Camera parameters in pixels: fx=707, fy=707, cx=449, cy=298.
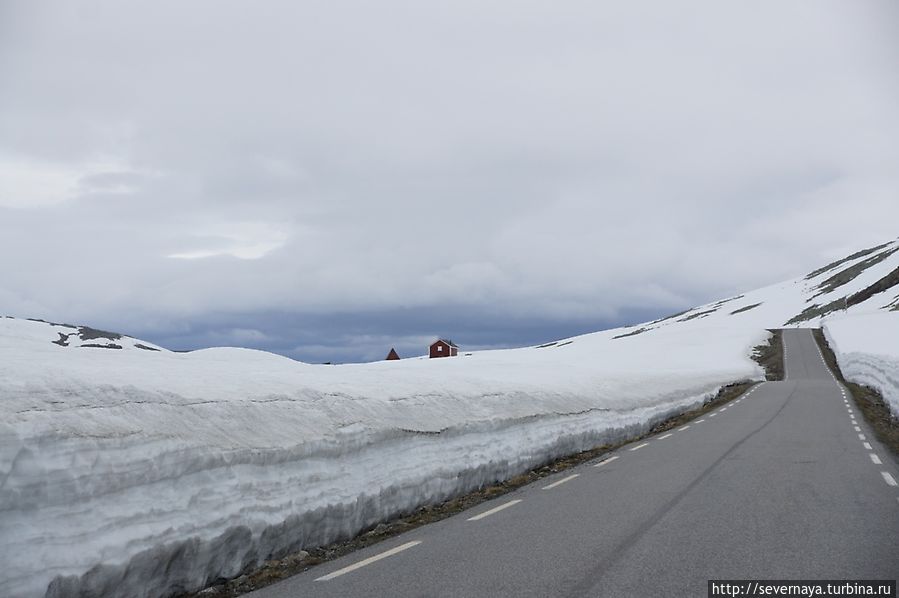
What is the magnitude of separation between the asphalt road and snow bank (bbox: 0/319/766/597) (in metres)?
0.71

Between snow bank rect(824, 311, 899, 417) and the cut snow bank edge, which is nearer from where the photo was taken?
the cut snow bank edge

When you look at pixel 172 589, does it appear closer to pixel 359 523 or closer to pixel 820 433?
pixel 359 523

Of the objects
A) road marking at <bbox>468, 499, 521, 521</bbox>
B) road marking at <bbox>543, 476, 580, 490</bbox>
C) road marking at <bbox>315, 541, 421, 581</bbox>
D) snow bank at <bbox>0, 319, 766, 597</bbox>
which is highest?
snow bank at <bbox>0, 319, 766, 597</bbox>

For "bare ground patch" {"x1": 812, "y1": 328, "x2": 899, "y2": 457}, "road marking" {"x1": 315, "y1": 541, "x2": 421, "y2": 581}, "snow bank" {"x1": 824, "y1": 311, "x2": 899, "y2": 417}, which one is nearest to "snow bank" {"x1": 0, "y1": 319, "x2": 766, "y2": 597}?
"road marking" {"x1": 315, "y1": 541, "x2": 421, "y2": 581}

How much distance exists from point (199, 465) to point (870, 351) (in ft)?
169

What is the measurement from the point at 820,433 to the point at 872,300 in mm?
132580

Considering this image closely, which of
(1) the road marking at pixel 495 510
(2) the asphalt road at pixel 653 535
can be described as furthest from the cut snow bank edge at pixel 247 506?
(1) the road marking at pixel 495 510

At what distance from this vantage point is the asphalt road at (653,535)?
20.6 ft

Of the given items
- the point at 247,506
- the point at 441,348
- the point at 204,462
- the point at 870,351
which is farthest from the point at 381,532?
the point at 441,348

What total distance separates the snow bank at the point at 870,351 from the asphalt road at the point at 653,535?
13366mm

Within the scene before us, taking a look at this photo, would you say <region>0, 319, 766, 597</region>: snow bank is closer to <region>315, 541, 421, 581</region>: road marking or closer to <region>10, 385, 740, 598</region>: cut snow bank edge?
<region>10, 385, 740, 598</region>: cut snow bank edge

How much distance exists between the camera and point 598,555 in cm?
704

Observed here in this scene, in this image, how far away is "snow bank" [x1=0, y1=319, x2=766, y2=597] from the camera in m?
5.38

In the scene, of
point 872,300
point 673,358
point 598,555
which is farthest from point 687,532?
point 872,300
